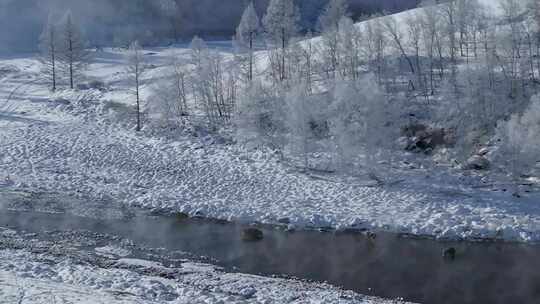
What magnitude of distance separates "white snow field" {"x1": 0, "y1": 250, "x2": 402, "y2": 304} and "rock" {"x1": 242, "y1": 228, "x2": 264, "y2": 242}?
18.9ft

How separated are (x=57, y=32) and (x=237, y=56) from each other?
22.6 metres

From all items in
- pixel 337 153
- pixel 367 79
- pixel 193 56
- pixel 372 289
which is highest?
pixel 193 56

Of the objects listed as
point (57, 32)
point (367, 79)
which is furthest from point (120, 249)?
point (57, 32)

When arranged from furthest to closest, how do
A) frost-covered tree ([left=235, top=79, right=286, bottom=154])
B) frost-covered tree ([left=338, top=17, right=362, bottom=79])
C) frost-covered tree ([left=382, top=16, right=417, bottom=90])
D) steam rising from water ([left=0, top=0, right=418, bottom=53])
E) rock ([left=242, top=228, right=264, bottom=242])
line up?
1. steam rising from water ([left=0, top=0, right=418, bottom=53])
2. frost-covered tree ([left=382, top=16, right=417, bottom=90])
3. frost-covered tree ([left=338, top=17, right=362, bottom=79])
4. frost-covered tree ([left=235, top=79, right=286, bottom=154])
5. rock ([left=242, top=228, right=264, bottom=242])

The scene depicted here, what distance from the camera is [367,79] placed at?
50.8 metres

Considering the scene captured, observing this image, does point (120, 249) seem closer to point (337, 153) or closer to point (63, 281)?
point (63, 281)

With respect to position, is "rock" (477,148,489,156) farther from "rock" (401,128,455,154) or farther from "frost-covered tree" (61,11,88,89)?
"frost-covered tree" (61,11,88,89)

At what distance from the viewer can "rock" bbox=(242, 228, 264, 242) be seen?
37625 mm

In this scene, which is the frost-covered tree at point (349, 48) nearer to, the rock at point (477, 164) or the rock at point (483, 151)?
the rock at point (483, 151)

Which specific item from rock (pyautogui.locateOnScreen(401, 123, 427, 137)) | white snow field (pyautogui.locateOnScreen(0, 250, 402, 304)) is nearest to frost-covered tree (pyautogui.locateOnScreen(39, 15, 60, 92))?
rock (pyautogui.locateOnScreen(401, 123, 427, 137))

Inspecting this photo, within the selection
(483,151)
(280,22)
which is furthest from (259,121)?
(280,22)

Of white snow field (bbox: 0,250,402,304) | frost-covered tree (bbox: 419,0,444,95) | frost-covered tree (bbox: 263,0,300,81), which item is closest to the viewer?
white snow field (bbox: 0,250,402,304)

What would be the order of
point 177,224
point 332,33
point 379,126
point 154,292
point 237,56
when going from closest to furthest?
1. point 154,292
2. point 177,224
3. point 379,126
4. point 332,33
5. point 237,56

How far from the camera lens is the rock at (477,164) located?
1911 inches
